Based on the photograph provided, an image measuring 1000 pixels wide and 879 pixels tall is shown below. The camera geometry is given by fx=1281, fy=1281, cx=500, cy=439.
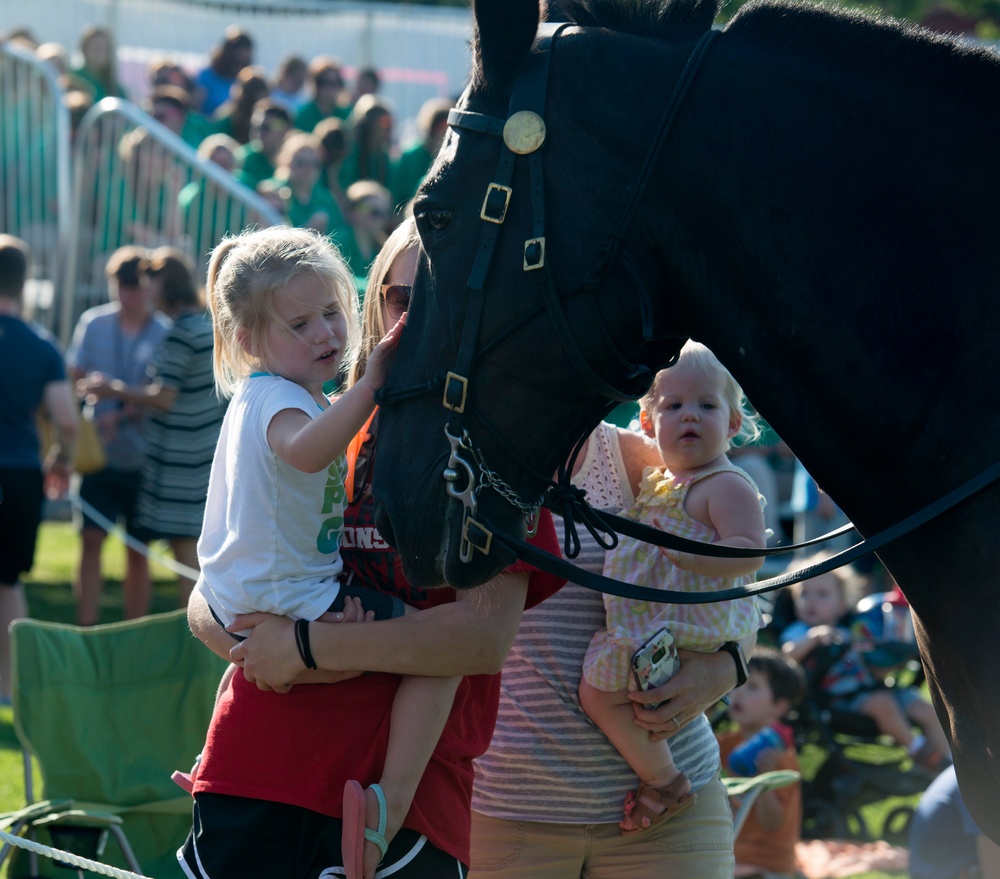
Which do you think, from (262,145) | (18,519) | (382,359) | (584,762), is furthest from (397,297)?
(262,145)

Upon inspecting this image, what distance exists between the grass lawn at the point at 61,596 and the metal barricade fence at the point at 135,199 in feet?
6.13

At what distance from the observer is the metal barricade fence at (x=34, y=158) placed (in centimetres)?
920

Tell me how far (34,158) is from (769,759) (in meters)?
6.88

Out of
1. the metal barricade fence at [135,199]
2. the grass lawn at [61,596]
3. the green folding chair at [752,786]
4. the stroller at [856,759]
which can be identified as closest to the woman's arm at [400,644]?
the green folding chair at [752,786]

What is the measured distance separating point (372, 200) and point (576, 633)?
7155 mm

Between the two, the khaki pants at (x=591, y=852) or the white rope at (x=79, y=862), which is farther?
the khaki pants at (x=591, y=852)

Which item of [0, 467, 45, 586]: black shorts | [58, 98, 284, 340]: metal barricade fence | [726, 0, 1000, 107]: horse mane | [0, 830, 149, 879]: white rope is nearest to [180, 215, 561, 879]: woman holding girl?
[0, 830, 149, 879]: white rope

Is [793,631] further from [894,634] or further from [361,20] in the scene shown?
[361,20]

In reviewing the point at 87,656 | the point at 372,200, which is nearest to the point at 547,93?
the point at 87,656

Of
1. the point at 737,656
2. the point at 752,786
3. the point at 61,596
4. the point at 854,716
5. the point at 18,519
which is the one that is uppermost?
the point at 737,656

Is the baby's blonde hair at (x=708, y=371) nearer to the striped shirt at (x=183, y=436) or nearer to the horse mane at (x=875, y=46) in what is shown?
the horse mane at (x=875, y=46)

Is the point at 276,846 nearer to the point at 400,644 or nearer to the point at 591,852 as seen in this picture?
the point at 400,644

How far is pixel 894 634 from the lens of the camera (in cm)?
682

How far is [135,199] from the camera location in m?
9.21
